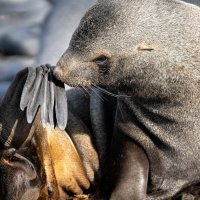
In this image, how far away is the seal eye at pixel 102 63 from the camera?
5.98m

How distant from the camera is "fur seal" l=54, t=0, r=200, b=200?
234 inches

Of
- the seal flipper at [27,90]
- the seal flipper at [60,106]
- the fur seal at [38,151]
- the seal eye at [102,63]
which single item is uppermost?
the seal eye at [102,63]

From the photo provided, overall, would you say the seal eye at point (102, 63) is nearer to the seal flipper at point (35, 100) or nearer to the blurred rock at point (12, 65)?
the seal flipper at point (35, 100)

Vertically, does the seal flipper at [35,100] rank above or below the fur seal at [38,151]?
above

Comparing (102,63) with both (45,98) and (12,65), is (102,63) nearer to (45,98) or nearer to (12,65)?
(45,98)

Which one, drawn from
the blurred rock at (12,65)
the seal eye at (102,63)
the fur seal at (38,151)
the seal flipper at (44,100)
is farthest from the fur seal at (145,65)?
the blurred rock at (12,65)

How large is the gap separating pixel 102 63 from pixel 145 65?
276mm

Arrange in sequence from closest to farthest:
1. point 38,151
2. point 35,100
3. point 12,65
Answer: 1. point 35,100
2. point 38,151
3. point 12,65

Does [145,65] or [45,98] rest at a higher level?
[145,65]

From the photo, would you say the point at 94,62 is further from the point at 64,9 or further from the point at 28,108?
the point at 64,9

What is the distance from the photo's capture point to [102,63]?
19.6 feet

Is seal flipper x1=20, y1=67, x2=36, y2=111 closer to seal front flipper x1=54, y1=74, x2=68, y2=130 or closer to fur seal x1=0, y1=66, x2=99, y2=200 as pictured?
fur seal x1=0, y1=66, x2=99, y2=200

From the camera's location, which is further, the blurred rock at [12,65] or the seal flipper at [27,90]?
the blurred rock at [12,65]

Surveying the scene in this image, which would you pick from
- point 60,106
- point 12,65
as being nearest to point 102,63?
point 60,106
